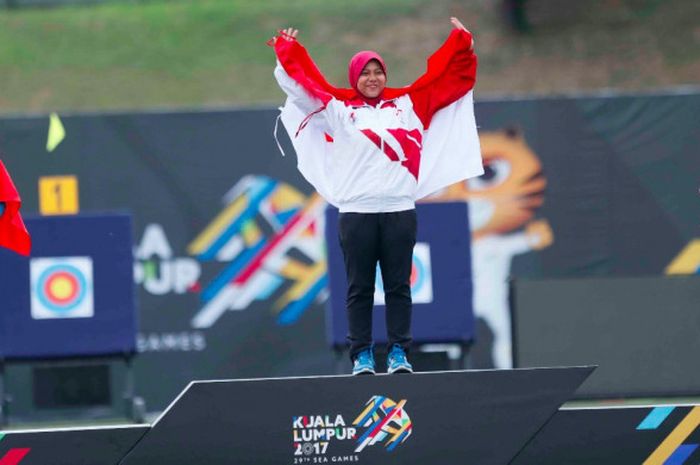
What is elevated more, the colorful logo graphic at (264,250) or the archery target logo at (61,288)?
the colorful logo graphic at (264,250)

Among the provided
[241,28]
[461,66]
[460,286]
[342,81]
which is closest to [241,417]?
[461,66]

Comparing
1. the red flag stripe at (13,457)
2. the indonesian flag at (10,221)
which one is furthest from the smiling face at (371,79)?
the red flag stripe at (13,457)

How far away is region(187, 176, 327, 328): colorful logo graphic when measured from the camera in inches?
456

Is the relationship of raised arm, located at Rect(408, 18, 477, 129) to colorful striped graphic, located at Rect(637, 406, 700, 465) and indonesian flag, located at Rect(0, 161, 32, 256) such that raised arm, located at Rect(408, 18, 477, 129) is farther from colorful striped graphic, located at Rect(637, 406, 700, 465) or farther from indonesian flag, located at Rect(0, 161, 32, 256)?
indonesian flag, located at Rect(0, 161, 32, 256)

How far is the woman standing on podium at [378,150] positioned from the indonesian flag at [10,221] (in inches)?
52.0

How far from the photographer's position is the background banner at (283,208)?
37.9ft

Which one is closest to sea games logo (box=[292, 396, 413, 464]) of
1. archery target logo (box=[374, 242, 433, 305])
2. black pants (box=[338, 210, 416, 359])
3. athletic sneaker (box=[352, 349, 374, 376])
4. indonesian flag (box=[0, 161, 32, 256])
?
athletic sneaker (box=[352, 349, 374, 376])

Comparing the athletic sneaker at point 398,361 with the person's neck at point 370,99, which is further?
the person's neck at point 370,99

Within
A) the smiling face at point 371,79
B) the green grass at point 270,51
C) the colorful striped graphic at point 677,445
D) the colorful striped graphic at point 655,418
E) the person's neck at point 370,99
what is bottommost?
the colorful striped graphic at point 677,445

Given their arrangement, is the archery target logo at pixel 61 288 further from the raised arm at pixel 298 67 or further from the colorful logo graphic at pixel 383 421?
the colorful logo graphic at pixel 383 421

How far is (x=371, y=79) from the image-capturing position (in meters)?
7.18

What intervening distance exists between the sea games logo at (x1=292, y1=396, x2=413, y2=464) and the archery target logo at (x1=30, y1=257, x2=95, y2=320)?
3.45m

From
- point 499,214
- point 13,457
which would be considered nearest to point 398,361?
point 13,457

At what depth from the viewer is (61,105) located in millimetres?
18797
